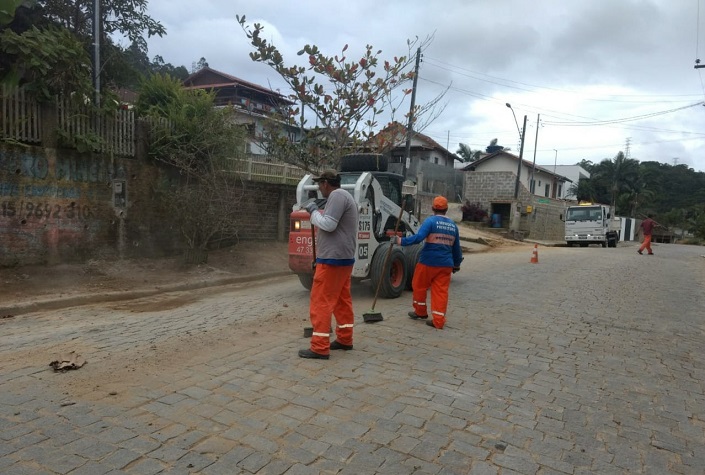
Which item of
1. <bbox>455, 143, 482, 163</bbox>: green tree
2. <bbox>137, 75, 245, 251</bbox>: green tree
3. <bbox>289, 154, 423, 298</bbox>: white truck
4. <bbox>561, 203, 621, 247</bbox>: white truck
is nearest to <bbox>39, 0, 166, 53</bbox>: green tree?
<bbox>137, 75, 245, 251</bbox>: green tree

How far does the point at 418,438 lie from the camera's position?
10.9ft

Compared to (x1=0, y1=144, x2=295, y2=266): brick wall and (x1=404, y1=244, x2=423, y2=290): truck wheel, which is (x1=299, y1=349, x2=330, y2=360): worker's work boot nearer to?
(x1=404, y1=244, x2=423, y2=290): truck wheel

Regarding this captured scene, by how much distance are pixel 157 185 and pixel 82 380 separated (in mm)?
7408

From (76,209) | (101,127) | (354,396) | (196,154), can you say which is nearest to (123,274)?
(76,209)

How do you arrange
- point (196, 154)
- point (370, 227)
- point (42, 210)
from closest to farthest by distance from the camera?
1. point (370, 227)
2. point (42, 210)
3. point (196, 154)

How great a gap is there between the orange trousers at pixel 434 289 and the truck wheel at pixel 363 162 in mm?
2999

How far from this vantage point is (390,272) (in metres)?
8.57

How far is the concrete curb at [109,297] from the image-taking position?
24.1ft

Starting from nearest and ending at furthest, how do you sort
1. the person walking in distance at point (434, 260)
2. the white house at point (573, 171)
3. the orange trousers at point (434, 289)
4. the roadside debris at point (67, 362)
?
the roadside debris at point (67, 362) < the orange trousers at point (434, 289) < the person walking in distance at point (434, 260) < the white house at point (573, 171)

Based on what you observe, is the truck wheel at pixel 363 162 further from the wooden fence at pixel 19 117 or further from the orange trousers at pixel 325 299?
the wooden fence at pixel 19 117

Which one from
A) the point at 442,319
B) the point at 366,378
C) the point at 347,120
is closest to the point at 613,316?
the point at 442,319

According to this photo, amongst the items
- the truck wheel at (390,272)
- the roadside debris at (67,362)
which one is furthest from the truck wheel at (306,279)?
A: the roadside debris at (67,362)

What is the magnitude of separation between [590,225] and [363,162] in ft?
68.5

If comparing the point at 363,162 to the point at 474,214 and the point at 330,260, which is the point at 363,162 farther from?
the point at 474,214
